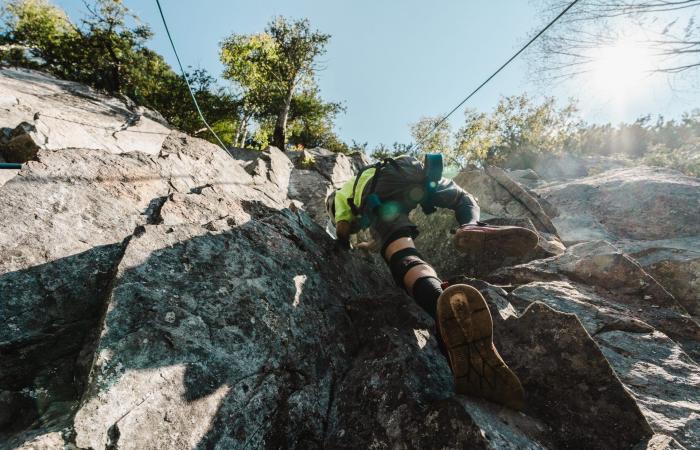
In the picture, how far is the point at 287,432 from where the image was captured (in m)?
2.15

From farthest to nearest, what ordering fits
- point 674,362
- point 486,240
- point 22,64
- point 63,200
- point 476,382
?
1. point 22,64
2. point 486,240
3. point 63,200
4. point 674,362
5. point 476,382

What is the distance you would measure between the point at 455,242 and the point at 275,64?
18359mm

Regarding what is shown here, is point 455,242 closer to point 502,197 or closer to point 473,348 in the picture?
point 473,348

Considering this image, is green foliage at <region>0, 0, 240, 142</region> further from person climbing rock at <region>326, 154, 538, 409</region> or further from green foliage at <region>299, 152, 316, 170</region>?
person climbing rock at <region>326, 154, 538, 409</region>

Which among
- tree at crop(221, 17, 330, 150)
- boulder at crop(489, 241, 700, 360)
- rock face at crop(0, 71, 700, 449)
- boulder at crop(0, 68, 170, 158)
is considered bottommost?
rock face at crop(0, 71, 700, 449)

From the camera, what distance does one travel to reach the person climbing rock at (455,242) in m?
2.04

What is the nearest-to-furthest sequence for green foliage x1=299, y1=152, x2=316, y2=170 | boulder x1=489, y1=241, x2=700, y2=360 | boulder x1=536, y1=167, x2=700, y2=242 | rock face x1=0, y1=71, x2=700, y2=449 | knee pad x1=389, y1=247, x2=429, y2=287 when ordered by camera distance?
rock face x1=0, y1=71, x2=700, y2=449, knee pad x1=389, y1=247, x2=429, y2=287, boulder x1=489, y1=241, x2=700, y2=360, boulder x1=536, y1=167, x2=700, y2=242, green foliage x1=299, y1=152, x2=316, y2=170

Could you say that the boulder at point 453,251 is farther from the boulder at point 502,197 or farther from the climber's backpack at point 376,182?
the climber's backpack at point 376,182

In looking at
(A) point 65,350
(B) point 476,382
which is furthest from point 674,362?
(A) point 65,350

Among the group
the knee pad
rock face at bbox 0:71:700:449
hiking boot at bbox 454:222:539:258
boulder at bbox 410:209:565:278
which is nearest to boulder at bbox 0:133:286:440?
rock face at bbox 0:71:700:449

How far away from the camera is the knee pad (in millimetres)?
2908

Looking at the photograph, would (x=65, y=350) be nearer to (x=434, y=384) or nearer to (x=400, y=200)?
(x=434, y=384)

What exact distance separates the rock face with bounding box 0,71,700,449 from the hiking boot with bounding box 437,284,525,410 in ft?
0.33

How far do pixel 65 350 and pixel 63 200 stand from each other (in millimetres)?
1415
